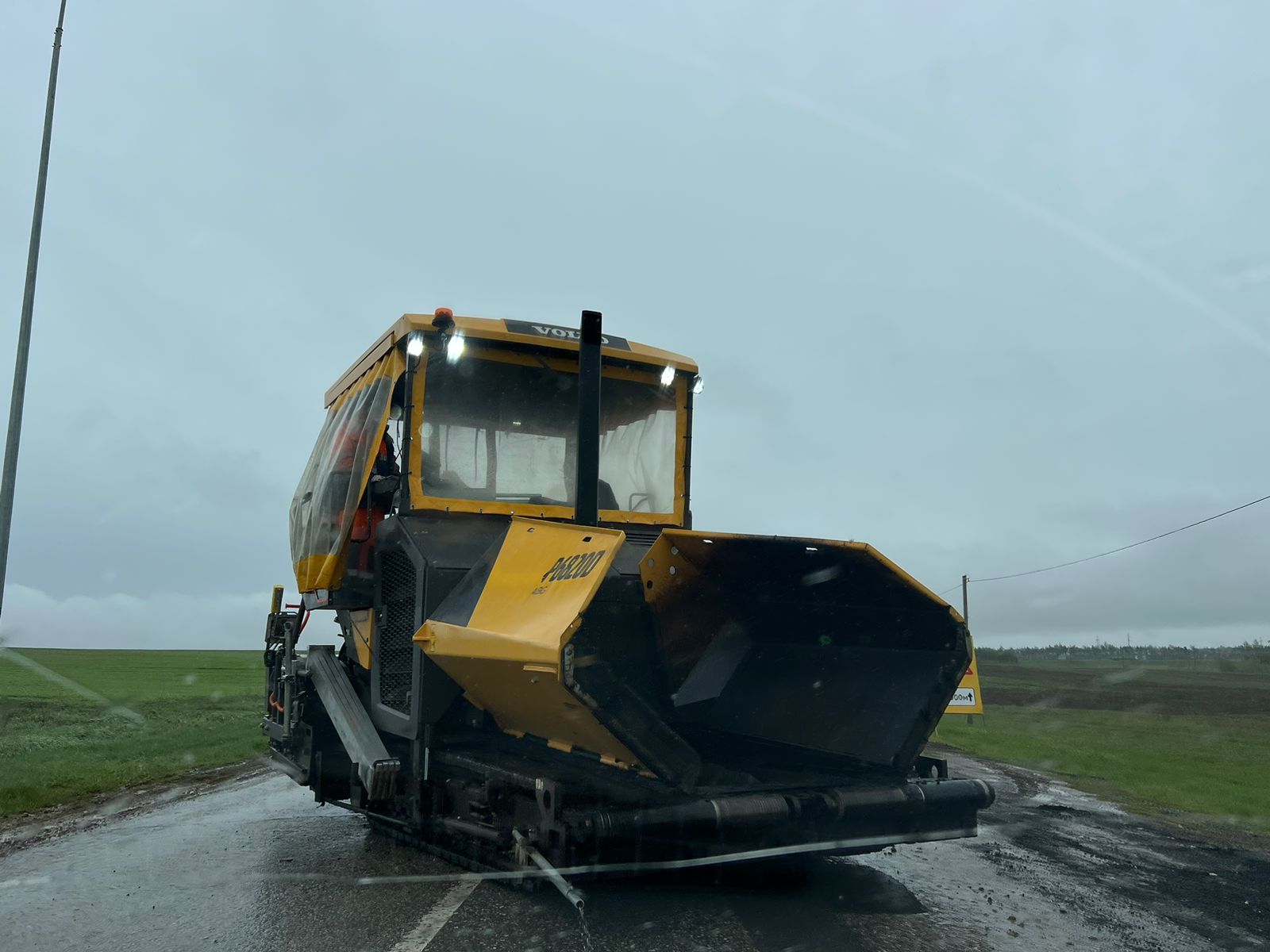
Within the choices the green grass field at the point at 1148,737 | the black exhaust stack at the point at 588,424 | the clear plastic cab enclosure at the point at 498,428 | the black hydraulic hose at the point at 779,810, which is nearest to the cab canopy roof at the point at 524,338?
the clear plastic cab enclosure at the point at 498,428

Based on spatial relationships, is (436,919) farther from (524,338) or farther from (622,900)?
(524,338)

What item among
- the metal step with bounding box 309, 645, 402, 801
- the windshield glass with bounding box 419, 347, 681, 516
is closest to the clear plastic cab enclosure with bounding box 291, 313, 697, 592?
the windshield glass with bounding box 419, 347, 681, 516

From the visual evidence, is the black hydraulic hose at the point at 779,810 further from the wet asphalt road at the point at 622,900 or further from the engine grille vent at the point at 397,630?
the engine grille vent at the point at 397,630

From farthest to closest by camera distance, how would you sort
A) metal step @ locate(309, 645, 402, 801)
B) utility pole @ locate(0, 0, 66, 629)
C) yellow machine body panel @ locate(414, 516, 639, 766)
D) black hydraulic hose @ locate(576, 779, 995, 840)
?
utility pole @ locate(0, 0, 66, 629)
metal step @ locate(309, 645, 402, 801)
black hydraulic hose @ locate(576, 779, 995, 840)
yellow machine body panel @ locate(414, 516, 639, 766)

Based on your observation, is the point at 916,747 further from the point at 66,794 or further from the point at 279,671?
the point at 66,794

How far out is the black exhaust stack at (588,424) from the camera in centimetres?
587

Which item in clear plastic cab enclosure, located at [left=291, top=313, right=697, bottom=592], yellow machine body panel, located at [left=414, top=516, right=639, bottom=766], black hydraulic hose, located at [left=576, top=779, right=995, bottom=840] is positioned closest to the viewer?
yellow machine body panel, located at [left=414, top=516, right=639, bottom=766]

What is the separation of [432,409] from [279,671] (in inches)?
136

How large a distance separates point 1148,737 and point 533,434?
21.4 metres

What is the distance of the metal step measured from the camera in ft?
17.9

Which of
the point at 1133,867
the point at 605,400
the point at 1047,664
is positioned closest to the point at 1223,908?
the point at 1133,867

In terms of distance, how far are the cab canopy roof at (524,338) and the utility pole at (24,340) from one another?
15.8ft

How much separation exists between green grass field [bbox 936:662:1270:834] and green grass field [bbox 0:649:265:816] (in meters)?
10.5

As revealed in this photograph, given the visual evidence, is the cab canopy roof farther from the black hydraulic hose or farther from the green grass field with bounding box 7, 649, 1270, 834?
the green grass field with bounding box 7, 649, 1270, 834
